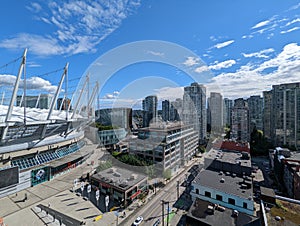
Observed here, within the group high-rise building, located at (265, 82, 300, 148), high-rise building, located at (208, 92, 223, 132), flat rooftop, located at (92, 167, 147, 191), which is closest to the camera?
flat rooftop, located at (92, 167, 147, 191)

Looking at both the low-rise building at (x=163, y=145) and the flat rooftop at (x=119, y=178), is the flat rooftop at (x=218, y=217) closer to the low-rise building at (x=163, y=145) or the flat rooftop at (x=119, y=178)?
the flat rooftop at (x=119, y=178)

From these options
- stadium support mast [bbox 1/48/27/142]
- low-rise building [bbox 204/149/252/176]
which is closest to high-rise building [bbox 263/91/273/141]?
low-rise building [bbox 204/149/252/176]

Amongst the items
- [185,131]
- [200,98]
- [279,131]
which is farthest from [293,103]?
[185,131]

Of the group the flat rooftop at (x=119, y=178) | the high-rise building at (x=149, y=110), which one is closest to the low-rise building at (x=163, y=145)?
the flat rooftop at (x=119, y=178)

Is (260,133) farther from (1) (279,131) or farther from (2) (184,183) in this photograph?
(2) (184,183)

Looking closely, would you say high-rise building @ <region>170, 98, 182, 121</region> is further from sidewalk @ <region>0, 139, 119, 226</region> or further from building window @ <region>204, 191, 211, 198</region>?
sidewalk @ <region>0, 139, 119, 226</region>

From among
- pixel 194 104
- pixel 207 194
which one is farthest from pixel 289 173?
pixel 194 104

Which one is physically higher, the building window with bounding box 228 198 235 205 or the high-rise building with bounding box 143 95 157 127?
the high-rise building with bounding box 143 95 157 127
